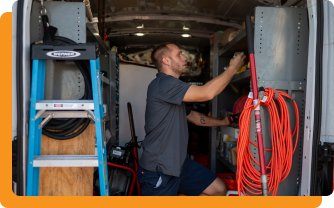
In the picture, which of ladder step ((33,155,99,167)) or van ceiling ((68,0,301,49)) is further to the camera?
van ceiling ((68,0,301,49))

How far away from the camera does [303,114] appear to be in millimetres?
2123

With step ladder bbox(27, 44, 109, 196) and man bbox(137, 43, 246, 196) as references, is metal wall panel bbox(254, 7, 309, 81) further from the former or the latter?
step ladder bbox(27, 44, 109, 196)

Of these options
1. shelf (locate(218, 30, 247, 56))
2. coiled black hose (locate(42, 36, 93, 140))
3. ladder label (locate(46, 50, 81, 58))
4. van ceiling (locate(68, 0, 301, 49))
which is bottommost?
coiled black hose (locate(42, 36, 93, 140))

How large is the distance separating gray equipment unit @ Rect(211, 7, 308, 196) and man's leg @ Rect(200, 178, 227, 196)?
60 centimetres

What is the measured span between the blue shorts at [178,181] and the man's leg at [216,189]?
0.13ft

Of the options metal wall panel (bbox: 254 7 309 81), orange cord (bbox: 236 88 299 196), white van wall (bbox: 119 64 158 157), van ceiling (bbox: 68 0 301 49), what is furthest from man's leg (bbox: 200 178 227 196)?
van ceiling (bbox: 68 0 301 49)

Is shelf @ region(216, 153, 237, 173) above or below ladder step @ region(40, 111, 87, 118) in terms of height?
below

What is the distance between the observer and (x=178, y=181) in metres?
2.29

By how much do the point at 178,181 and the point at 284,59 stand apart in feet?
4.89

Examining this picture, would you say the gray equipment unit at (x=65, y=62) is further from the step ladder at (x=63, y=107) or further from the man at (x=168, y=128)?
the man at (x=168, y=128)

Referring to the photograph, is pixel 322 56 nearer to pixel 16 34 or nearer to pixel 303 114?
pixel 303 114

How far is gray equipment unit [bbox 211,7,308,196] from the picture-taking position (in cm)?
209

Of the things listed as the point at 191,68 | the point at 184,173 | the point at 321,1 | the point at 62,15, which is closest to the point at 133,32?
the point at 191,68

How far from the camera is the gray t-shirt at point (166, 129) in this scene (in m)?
2.14
